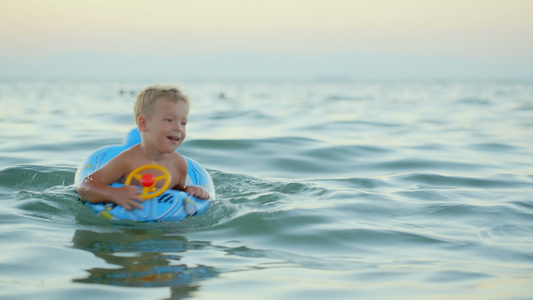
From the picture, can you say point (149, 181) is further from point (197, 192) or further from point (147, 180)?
point (197, 192)

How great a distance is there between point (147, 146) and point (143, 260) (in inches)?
58.9

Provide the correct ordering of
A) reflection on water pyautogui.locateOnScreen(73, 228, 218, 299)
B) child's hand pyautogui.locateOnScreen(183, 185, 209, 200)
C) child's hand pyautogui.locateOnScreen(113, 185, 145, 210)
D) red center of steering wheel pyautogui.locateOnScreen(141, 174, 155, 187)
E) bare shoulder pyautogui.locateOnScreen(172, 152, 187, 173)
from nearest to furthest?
reflection on water pyautogui.locateOnScreen(73, 228, 218, 299)
child's hand pyautogui.locateOnScreen(113, 185, 145, 210)
red center of steering wheel pyautogui.locateOnScreen(141, 174, 155, 187)
child's hand pyautogui.locateOnScreen(183, 185, 209, 200)
bare shoulder pyautogui.locateOnScreen(172, 152, 187, 173)

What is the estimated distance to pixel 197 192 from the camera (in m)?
5.56

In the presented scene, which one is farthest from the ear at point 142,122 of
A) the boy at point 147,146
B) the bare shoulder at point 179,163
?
the bare shoulder at point 179,163

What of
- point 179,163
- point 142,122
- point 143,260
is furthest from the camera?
point 179,163

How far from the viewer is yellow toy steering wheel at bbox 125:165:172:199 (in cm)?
529

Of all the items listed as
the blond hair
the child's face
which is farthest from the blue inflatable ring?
the blond hair

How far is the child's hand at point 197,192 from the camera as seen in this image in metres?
5.54

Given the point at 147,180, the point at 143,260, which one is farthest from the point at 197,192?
the point at 143,260

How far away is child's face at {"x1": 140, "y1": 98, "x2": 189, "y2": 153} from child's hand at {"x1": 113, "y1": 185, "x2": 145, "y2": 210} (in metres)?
0.40

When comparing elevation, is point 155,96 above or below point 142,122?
above

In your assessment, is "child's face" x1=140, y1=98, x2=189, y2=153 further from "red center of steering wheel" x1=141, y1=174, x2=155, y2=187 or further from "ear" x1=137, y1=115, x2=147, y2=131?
"red center of steering wheel" x1=141, y1=174, x2=155, y2=187

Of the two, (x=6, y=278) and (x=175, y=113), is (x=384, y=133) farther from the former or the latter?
(x=6, y=278)

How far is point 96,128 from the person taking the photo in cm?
1280
